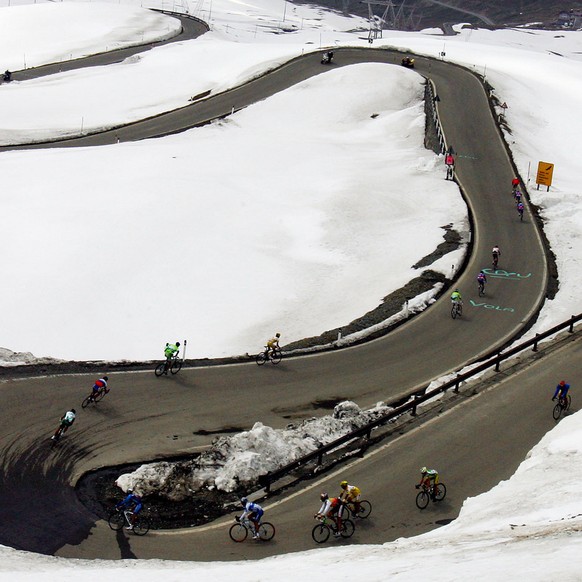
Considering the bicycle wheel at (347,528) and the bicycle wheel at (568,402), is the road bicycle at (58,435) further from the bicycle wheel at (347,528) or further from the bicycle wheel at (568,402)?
the bicycle wheel at (568,402)

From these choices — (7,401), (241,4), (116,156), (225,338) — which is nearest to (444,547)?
(7,401)

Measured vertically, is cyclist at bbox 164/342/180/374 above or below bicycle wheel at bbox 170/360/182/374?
above

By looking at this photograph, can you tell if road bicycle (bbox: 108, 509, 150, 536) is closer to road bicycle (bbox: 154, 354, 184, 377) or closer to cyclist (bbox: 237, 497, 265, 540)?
cyclist (bbox: 237, 497, 265, 540)

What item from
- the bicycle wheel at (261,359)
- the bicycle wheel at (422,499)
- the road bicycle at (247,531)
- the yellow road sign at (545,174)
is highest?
the yellow road sign at (545,174)

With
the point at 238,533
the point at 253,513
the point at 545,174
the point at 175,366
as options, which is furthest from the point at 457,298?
the point at 545,174

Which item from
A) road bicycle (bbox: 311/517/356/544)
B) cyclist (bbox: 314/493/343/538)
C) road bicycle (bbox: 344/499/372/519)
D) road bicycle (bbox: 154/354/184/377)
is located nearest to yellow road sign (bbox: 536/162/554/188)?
road bicycle (bbox: 154/354/184/377)

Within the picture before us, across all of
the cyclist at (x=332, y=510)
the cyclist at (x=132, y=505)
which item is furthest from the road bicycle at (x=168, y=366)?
the cyclist at (x=332, y=510)

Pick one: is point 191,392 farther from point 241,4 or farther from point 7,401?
point 241,4

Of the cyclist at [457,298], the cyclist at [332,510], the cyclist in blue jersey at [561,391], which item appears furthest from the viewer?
the cyclist at [457,298]
